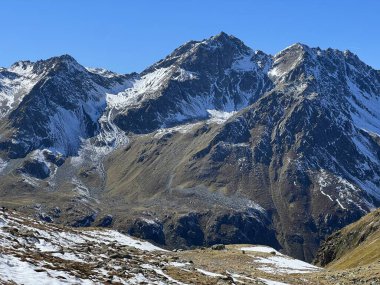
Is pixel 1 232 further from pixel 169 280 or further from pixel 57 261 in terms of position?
pixel 169 280

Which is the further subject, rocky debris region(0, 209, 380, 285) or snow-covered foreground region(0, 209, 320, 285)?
rocky debris region(0, 209, 380, 285)

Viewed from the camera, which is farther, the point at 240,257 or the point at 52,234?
the point at 240,257

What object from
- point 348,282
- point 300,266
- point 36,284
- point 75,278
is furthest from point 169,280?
point 300,266

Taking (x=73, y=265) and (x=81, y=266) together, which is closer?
(x=73, y=265)

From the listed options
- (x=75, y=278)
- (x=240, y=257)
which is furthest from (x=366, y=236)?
(x=75, y=278)

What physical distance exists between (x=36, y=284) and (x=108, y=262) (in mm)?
10414

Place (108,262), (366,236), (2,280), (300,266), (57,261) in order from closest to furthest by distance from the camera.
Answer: (2,280)
(57,261)
(108,262)
(300,266)
(366,236)

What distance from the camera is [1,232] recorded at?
41.8 meters

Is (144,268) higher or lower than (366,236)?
lower

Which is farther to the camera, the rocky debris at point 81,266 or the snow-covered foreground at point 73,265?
the rocky debris at point 81,266

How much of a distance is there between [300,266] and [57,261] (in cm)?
4434

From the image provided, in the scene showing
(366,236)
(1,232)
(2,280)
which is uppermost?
(366,236)

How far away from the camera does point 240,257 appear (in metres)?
77.4

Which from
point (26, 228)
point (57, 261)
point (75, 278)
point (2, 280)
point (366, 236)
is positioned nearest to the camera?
point (2, 280)
